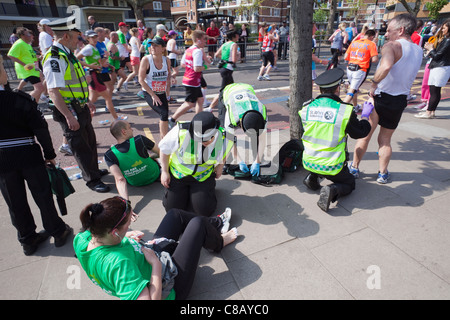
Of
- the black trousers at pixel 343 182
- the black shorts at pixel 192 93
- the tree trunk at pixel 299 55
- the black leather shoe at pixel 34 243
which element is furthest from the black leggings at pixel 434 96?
the black leather shoe at pixel 34 243

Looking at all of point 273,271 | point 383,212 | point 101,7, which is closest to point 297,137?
point 383,212

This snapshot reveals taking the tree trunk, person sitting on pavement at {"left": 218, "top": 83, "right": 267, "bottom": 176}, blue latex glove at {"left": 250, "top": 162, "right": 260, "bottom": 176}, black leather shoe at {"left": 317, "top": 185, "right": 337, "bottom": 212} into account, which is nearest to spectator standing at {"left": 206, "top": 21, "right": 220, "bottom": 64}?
the tree trunk

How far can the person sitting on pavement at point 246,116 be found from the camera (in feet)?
11.4

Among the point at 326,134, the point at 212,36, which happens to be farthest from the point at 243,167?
the point at 212,36

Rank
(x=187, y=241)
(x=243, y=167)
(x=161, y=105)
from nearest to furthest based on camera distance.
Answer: (x=187, y=241) < (x=243, y=167) < (x=161, y=105)

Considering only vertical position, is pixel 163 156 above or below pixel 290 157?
above

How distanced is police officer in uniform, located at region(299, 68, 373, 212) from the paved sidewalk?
34cm

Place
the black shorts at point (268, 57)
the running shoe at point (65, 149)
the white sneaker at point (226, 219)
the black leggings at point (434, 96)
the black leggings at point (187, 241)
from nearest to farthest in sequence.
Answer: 1. the black leggings at point (187, 241)
2. the white sneaker at point (226, 219)
3. the running shoe at point (65, 149)
4. the black leggings at point (434, 96)
5. the black shorts at point (268, 57)

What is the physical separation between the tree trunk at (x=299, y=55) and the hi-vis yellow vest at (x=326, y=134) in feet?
2.92

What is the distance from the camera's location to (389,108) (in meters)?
3.42

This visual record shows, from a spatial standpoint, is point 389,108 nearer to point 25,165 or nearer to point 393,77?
point 393,77

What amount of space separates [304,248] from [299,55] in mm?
2574

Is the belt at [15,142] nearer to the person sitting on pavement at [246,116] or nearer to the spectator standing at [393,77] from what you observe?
the person sitting on pavement at [246,116]
